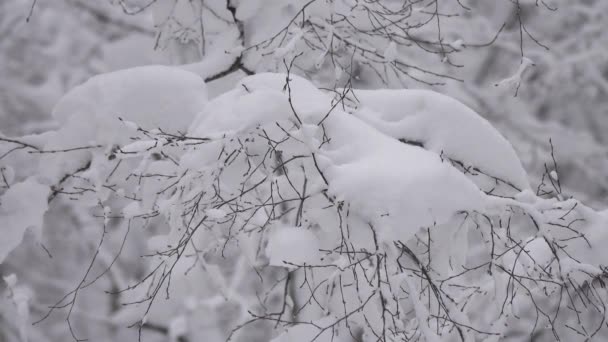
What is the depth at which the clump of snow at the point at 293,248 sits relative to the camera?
210 centimetres

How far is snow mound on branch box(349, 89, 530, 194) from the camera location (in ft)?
8.17

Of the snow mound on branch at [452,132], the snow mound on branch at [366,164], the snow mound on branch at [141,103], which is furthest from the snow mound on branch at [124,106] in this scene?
the snow mound on branch at [452,132]

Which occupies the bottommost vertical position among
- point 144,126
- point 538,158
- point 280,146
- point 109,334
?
point 109,334

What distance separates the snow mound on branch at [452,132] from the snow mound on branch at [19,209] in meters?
2.09

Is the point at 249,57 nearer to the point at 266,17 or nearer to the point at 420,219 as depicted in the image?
the point at 266,17

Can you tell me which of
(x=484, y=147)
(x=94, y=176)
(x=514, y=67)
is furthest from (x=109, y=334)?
(x=484, y=147)

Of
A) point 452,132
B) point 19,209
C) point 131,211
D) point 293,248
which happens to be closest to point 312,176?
point 293,248

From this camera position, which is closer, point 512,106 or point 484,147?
point 484,147

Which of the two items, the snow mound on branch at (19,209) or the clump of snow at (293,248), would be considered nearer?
the clump of snow at (293,248)

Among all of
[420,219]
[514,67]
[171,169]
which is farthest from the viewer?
[514,67]

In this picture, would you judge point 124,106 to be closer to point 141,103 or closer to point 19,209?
point 141,103

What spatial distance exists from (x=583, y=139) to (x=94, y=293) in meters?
9.39

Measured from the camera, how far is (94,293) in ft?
35.2

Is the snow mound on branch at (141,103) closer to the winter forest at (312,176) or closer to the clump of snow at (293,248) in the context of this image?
the winter forest at (312,176)
